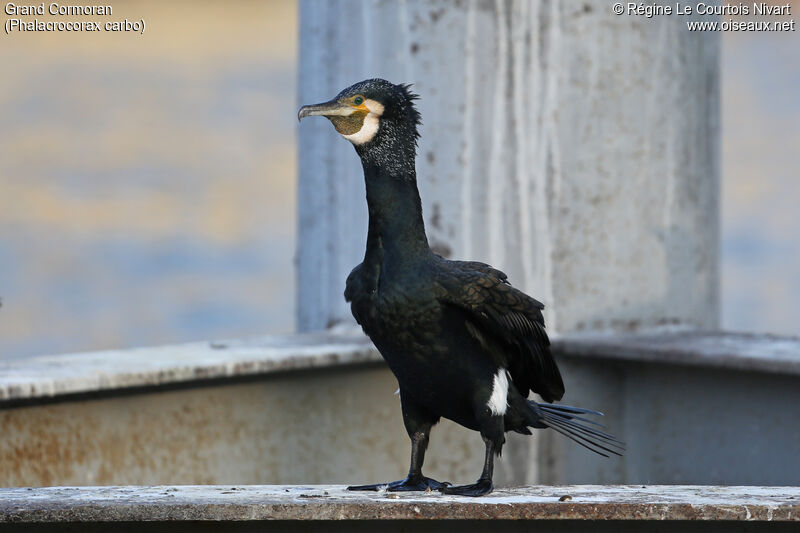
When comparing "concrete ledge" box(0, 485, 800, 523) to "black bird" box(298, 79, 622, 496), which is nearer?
"concrete ledge" box(0, 485, 800, 523)

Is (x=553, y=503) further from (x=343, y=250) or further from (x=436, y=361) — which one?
(x=343, y=250)

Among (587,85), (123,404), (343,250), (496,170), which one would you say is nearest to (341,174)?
(343,250)

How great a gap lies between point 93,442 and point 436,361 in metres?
1.70

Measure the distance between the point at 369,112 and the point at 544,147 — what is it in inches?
87.2

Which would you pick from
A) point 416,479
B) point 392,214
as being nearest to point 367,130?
point 392,214

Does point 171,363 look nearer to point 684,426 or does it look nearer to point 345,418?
point 345,418

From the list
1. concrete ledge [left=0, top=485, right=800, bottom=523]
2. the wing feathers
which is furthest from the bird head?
concrete ledge [left=0, top=485, right=800, bottom=523]

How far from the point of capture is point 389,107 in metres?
2.75

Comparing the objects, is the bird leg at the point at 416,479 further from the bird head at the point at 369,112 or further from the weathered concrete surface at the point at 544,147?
the weathered concrete surface at the point at 544,147

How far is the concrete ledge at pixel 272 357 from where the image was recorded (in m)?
3.76

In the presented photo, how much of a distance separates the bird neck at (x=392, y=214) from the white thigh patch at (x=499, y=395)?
0.35m

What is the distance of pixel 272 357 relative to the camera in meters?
4.27

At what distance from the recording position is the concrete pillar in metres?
4.82

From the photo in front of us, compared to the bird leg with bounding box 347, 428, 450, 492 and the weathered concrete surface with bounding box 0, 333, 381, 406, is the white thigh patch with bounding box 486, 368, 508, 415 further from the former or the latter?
the weathered concrete surface with bounding box 0, 333, 381, 406
